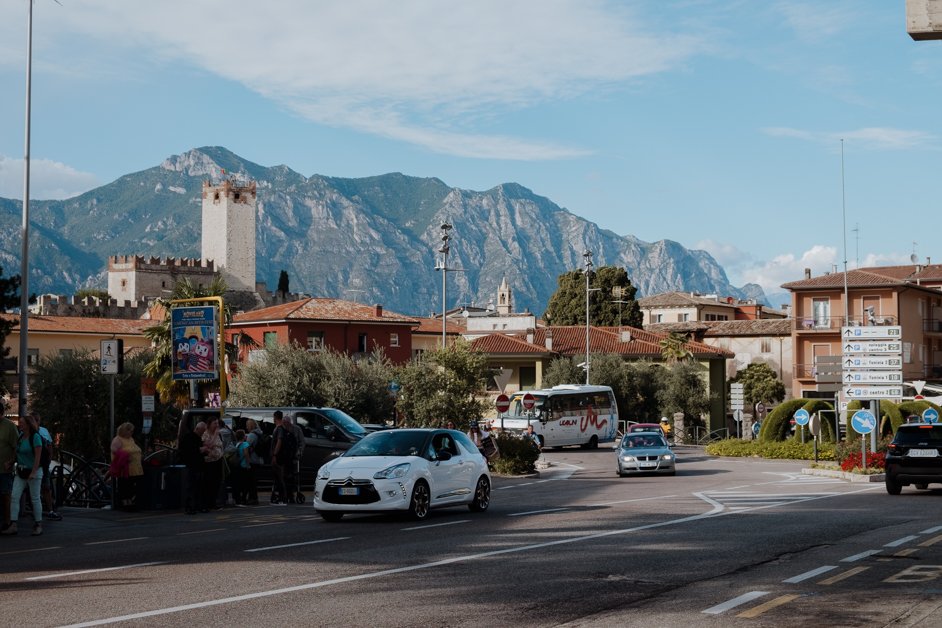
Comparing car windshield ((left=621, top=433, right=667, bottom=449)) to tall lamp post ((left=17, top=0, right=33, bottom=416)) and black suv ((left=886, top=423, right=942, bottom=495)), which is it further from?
tall lamp post ((left=17, top=0, right=33, bottom=416))

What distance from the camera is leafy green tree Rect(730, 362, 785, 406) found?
10312 cm

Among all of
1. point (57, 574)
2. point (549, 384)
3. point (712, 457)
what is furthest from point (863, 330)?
point (549, 384)

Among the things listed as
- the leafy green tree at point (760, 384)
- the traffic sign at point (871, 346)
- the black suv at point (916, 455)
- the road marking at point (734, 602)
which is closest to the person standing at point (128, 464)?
the road marking at point (734, 602)

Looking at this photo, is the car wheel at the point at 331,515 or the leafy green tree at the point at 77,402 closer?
the car wheel at the point at 331,515

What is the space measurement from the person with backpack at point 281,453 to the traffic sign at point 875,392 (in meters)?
17.9

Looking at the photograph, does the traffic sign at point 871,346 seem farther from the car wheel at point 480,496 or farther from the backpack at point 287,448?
the backpack at point 287,448

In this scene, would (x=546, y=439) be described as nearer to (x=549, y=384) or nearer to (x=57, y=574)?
(x=549, y=384)

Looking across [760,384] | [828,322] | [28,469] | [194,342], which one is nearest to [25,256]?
[194,342]

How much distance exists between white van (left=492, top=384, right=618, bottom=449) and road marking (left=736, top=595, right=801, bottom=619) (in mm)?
43420

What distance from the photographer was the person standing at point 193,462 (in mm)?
21125

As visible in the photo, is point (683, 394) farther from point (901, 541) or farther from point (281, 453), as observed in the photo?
point (901, 541)

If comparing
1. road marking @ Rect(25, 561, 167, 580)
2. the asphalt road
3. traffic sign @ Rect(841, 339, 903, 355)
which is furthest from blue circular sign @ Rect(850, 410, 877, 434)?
road marking @ Rect(25, 561, 167, 580)

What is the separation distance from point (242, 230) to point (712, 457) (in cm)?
12952

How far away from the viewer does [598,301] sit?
380 feet
